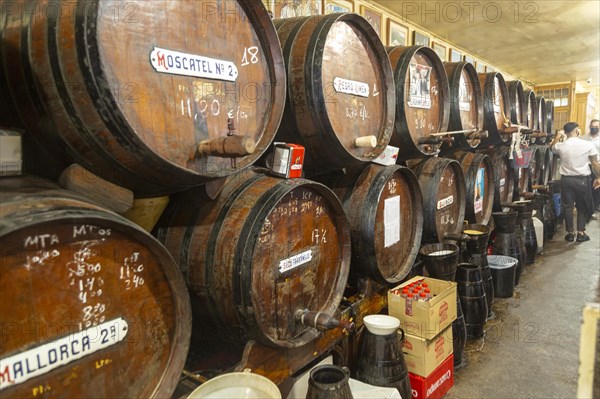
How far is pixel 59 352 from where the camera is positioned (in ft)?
3.59

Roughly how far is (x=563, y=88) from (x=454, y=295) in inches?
424

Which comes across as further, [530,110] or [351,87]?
[530,110]

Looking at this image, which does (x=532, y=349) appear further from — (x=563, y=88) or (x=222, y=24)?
(x=563, y=88)

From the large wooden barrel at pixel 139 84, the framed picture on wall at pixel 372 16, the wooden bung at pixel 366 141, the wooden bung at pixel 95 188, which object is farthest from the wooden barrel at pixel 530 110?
the wooden bung at pixel 95 188

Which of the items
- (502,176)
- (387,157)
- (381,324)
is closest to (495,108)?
(502,176)

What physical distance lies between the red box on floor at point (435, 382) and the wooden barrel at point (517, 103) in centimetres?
347

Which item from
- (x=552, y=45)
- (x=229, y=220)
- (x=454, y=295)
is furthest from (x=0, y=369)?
(x=552, y=45)

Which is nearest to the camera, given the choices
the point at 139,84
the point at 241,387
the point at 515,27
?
the point at 139,84

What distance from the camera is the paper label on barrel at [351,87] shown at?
7.15 feet

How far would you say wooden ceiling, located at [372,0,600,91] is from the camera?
4773 millimetres

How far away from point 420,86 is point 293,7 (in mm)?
1086

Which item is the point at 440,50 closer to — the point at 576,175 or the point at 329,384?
the point at 576,175

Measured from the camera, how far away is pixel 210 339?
1.82 meters

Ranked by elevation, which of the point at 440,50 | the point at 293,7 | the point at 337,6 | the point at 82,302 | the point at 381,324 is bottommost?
the point at 381,324
